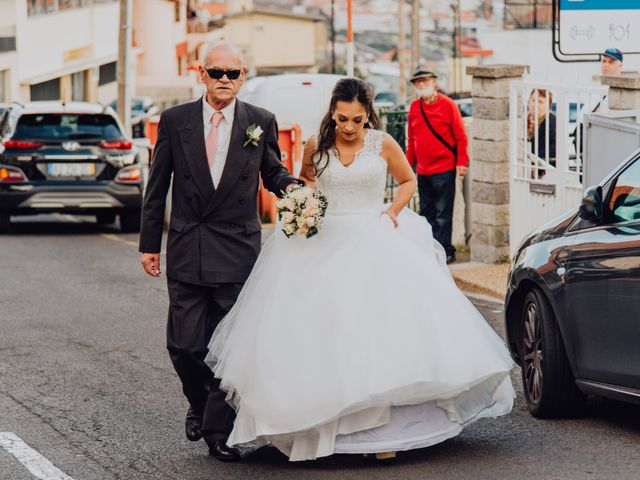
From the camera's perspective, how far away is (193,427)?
738cm

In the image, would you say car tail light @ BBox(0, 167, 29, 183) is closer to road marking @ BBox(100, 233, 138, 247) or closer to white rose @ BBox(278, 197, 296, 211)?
road marking @ BBox(100, 233, 138, 247)

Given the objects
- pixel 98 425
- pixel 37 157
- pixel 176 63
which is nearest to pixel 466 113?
pixel 37 157

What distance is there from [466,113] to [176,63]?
48.6 metres

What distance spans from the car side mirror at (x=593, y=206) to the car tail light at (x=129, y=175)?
1196 centimetres

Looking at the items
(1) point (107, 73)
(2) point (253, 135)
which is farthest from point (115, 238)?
(1) point (107, 73)

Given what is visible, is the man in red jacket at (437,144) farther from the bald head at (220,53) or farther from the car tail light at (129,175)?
the bald head at (220,53)

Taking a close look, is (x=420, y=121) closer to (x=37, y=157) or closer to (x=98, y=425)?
(x=37, y=157)

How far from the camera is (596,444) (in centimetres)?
731

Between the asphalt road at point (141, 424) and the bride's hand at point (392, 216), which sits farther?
the bride's hand at point (392, 216)

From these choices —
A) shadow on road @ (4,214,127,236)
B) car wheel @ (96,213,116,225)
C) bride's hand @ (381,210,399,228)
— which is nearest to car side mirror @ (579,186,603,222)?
bride's hand @ (381,210,399,228)

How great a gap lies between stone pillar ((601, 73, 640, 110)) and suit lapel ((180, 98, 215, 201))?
6251 millimetres

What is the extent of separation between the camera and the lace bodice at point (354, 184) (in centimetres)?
723

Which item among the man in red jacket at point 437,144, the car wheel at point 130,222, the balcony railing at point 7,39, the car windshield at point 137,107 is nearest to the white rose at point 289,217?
the man in red jacket at point 437,144

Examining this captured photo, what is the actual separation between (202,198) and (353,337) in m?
1.06
